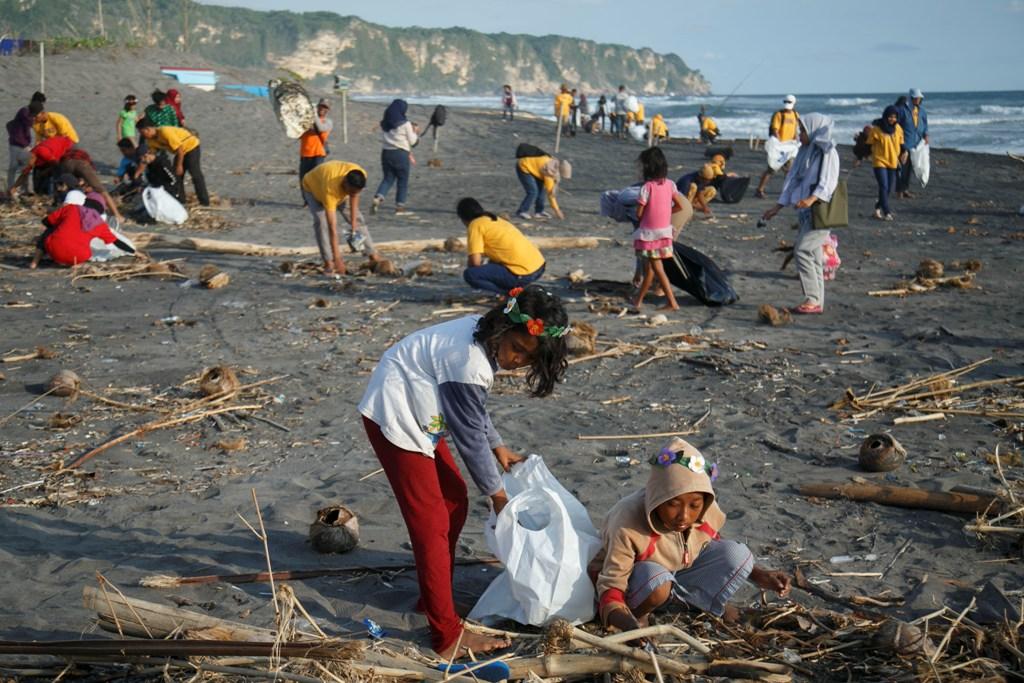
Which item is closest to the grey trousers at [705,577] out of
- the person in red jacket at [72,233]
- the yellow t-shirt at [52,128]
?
the person in red jacket at [72,233]

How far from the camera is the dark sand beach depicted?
4438mm

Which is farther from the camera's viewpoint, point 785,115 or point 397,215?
point 785,115

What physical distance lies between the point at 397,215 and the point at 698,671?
13.2 m

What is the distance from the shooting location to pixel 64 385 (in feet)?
22.2

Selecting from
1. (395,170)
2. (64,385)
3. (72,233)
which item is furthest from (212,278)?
(395,170)

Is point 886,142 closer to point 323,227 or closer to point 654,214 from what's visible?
point 654,214

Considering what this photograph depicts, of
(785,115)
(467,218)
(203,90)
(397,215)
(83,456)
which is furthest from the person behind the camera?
(203,90)

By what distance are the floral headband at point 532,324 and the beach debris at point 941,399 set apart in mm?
3781

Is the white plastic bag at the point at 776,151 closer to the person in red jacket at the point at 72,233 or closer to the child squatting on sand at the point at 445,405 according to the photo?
the person in red jacket at the point at 72,233

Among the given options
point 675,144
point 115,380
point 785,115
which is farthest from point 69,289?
point 675,144

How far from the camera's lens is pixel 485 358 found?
138 inches

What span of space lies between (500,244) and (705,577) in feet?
19.0

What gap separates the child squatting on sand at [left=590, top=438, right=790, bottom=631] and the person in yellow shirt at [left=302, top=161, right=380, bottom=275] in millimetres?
6924

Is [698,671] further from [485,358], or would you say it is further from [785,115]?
[785,115]
